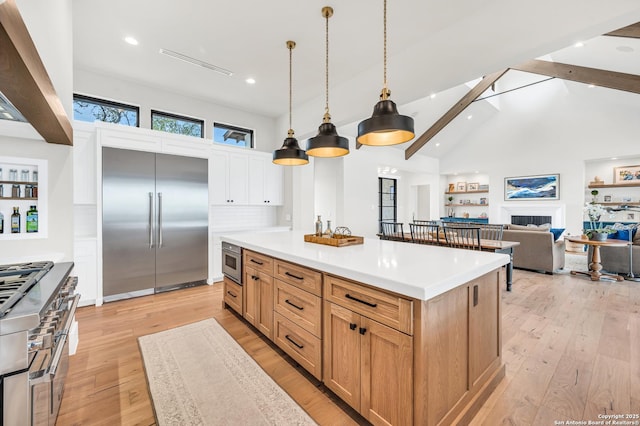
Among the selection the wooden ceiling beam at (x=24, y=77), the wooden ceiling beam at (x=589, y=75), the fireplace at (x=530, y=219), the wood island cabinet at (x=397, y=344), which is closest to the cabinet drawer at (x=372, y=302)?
the wood island cabinet at (x=397, y=344)

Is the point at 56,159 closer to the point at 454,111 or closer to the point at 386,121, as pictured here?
the point at 386,121

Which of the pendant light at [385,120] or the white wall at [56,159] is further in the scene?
the white wall at [56,159]

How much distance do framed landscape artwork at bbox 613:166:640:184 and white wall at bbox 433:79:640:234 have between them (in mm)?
618

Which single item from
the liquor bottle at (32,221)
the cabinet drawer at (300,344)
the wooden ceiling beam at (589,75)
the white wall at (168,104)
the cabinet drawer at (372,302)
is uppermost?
the wooden ceiling beam at (589,75)

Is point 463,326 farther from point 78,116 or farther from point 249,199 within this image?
point 78,116

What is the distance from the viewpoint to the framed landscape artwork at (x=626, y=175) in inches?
277

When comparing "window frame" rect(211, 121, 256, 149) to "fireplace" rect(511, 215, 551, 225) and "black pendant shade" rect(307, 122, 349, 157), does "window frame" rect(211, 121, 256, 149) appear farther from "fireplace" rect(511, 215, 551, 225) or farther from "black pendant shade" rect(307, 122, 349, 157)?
"fireplace" rect(511, 215, 551, 225)

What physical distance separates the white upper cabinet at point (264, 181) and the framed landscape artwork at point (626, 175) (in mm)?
9090

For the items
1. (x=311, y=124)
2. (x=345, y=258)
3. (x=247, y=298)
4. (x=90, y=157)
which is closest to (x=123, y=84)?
(x=90, y=157)

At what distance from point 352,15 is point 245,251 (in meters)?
2.60

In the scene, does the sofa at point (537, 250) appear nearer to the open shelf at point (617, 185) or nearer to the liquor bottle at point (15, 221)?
the open shelf at point (617, 185)

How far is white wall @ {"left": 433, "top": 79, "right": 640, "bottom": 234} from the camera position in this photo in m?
6.98

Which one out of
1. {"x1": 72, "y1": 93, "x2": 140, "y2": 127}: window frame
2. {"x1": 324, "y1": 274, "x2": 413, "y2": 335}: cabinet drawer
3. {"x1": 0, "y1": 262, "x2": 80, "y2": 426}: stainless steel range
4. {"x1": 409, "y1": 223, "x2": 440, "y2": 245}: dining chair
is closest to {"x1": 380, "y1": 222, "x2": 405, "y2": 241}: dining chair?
{"x1": 409, "y1": 223, "x2": 440, "y2": 245}: dining chair

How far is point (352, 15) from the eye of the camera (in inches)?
105
